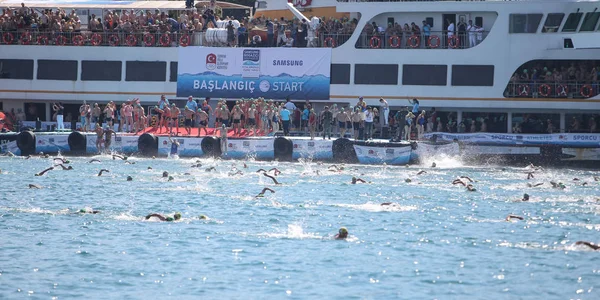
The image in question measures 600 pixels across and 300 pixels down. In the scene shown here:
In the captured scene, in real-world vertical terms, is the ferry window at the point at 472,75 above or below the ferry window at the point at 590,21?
below

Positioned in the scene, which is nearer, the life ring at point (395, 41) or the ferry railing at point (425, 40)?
the ferry railing at point (425, 40)

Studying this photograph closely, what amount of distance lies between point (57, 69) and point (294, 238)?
26.5 m

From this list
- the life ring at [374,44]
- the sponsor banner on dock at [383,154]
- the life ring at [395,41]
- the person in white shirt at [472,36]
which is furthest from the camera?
the life ring at [374,44]

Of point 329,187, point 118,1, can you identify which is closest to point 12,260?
point 329,187

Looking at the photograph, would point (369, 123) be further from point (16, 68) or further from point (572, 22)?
point (16, 68)

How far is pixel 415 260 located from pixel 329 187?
12.4 metres

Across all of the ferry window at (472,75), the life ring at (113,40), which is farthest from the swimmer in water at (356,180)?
the life ring at (113,40)

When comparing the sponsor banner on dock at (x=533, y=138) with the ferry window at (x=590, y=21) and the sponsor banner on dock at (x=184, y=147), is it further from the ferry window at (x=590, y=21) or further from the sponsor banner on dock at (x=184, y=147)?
the sponsor banner on dock at (x=184, y=147)

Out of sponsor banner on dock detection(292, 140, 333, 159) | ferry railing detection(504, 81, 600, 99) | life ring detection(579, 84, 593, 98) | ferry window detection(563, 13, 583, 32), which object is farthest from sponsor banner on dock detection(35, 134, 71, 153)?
life ring detection(579, 84, 593, 98)

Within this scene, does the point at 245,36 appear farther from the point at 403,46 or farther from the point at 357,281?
the point at 357,281

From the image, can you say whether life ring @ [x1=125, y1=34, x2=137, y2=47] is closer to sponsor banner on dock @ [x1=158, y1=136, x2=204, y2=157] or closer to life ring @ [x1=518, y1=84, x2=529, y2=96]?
sponsor banner on dock @ [x1=158, y1=136, x2=204, y2=157]

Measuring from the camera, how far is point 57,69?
151 feet

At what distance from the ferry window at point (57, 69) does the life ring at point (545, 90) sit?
20476 mm

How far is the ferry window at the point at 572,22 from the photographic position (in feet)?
134
